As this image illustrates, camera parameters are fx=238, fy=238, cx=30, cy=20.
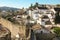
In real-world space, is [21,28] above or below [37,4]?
above

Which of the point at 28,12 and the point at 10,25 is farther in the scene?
the point at 28,12

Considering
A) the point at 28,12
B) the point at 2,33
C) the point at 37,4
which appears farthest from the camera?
the point at 37,4

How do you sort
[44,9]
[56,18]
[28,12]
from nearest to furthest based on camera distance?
[56,18]
[28,12]
[44,9]

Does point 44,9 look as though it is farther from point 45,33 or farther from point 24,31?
point 24,31

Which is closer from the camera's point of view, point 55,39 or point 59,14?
point 55,39

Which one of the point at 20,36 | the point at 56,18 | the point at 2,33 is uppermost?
the point at 2,33

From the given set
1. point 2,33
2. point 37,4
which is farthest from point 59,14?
point 2,33

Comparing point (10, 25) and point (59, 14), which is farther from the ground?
point (10, 25)

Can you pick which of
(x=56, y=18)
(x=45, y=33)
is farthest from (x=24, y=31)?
(x=56, y=18)

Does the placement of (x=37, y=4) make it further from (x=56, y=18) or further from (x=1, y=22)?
(x=1, y=22)
